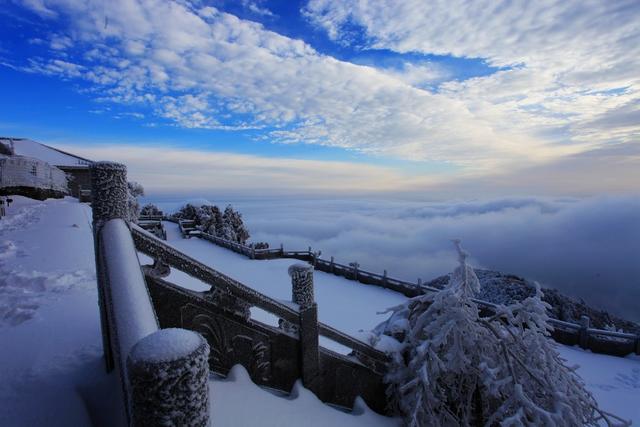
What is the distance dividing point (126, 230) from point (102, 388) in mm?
1662

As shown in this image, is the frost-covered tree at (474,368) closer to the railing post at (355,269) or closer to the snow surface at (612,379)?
the snow surface at (612,379)

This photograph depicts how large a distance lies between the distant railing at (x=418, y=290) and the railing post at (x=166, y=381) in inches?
514

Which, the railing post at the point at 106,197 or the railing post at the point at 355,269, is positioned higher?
the railing post at the point at 106,197

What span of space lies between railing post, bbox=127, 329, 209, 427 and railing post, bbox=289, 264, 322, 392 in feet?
12.3

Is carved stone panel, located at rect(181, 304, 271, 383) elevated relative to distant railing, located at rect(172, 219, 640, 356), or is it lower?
elevated

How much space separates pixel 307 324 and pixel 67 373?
322 cm

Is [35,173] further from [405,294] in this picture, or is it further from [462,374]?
[462,374]

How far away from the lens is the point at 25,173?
26.0m

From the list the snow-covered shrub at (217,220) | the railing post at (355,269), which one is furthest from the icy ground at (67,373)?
the snow-covered shrub at (217,220)

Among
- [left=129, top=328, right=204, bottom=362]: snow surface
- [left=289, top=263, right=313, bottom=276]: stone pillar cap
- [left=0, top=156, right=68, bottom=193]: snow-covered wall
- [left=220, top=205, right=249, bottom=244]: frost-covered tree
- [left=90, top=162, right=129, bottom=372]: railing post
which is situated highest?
[left=0, top=156, right=68, bottom=193]: snow-covered wall

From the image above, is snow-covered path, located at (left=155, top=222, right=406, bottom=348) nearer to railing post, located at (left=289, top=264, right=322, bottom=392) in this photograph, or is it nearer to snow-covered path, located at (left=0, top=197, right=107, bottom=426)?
snow-covered path, located at (left=0, top=197, right=107, bottom=426)

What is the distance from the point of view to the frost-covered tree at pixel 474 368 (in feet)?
18.4

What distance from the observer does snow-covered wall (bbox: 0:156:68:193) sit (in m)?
24.7

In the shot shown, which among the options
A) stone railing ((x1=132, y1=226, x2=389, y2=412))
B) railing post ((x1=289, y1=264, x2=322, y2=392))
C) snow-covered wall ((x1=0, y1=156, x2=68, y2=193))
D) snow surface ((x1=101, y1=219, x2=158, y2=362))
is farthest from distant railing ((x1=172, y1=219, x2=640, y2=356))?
snow surface ((x1=101, y1=219, x2=158, y2=362))
